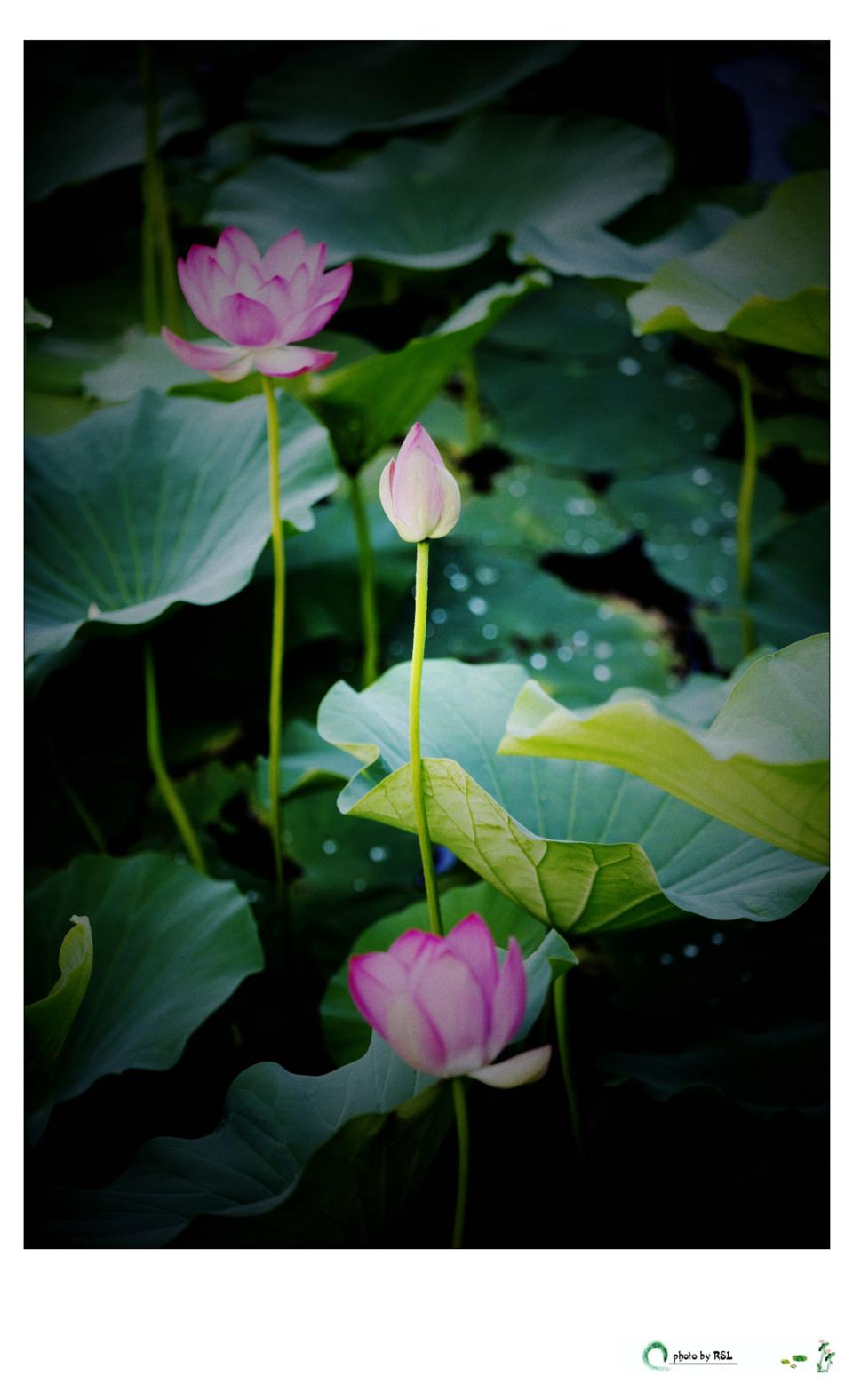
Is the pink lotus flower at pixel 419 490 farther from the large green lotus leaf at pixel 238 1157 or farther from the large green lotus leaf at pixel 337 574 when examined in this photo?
the large green lotus leaf at pixel 337 574

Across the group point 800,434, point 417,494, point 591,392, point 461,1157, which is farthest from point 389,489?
point 591,392

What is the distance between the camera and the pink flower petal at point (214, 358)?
27.3 inches

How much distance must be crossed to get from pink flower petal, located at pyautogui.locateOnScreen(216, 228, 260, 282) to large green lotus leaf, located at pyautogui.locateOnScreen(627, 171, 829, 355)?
1.23 ft

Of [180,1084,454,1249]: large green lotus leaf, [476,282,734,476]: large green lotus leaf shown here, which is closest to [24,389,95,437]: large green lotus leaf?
[476,282,734,476]: large green lotus leaf

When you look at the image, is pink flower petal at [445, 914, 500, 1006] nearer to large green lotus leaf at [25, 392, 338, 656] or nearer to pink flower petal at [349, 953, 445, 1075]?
pink flower petal at [349, 953, 445, 1075]

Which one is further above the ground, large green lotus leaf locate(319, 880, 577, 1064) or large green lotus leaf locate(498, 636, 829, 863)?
large green lotus leaf locate(498, 636, 829, 863)

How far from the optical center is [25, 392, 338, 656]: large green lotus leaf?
89cm

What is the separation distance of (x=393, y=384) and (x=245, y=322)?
240mm

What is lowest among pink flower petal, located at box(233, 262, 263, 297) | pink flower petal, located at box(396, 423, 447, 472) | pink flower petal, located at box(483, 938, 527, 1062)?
pink flower petal, located at box(483, 938, 527, 1062)

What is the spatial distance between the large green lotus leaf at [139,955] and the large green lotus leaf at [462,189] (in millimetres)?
694
